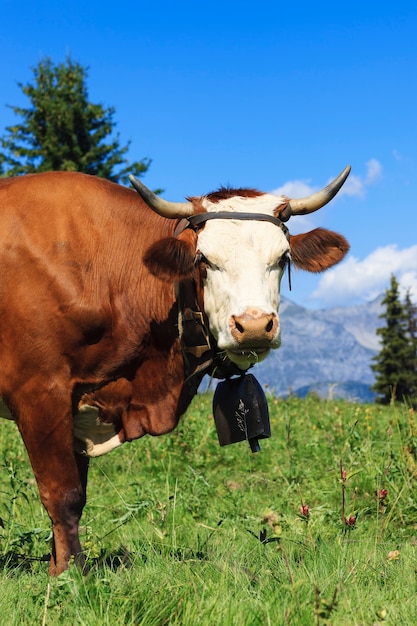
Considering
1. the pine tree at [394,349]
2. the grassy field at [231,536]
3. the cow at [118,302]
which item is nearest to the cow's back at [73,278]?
the cow at [118,302]

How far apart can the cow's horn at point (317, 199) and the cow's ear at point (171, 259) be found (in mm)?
843

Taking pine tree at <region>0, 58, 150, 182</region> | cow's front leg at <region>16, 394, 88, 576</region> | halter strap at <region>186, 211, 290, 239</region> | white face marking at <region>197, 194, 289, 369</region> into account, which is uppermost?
pine tree at <region>0, 58, 150, 182</region>

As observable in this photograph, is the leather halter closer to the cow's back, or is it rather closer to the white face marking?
the white face marking

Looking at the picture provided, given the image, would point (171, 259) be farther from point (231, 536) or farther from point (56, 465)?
point (231, 536)

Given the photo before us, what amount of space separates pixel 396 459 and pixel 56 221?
386cm

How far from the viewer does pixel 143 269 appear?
5.31 metres

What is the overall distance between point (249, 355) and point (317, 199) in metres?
1.48

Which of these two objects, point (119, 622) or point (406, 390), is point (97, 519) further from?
point (406, 390)

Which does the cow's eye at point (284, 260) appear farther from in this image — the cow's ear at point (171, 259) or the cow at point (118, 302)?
the cow's ear at point (171, 259)

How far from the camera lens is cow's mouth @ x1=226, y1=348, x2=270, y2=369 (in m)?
4.60

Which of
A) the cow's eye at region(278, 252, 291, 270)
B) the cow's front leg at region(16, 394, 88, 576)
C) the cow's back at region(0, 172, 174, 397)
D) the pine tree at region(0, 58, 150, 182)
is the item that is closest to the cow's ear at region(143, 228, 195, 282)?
the cow's back at region(0, 172, 174, 397)

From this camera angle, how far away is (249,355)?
4676mm

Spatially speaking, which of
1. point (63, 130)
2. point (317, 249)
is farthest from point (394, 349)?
point (317, 249)

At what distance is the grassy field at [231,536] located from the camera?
3475mm
